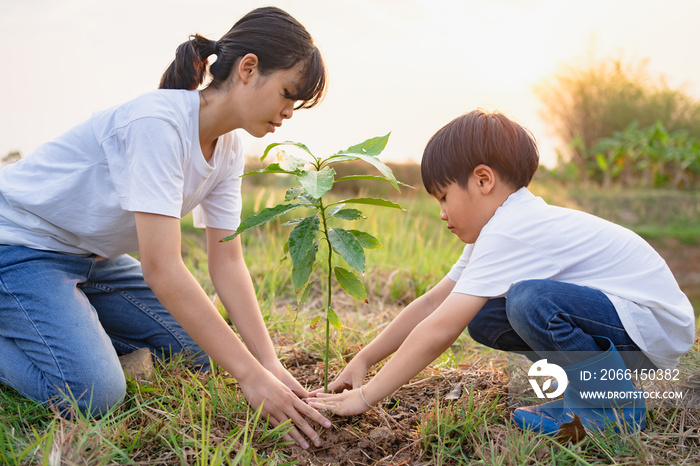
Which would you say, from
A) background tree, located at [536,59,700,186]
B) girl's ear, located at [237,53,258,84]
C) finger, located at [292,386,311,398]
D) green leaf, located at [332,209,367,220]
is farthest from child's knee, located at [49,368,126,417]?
background tree, located at [536,59,700,186]

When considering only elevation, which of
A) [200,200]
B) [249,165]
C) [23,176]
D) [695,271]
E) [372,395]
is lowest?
[695,271]

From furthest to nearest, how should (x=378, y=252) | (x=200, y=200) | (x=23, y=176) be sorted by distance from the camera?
1. (x=378, y=252)
2. (x=200, y=200)
3. (x=23, y=176)

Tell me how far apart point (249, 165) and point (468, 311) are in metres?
6.57

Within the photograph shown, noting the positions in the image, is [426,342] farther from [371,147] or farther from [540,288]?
[371,147]

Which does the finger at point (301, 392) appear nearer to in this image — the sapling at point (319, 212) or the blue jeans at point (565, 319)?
the sapling at point (319, 212)

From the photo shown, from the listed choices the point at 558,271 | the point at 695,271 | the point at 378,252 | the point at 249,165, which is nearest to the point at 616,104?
the point at 695,271

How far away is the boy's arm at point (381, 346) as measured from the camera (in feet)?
5.10

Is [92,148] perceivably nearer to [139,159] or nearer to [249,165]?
[139,159]

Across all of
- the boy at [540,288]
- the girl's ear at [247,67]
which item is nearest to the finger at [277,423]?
the boy at [540,288]

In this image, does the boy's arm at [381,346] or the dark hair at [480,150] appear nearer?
the dark hair at [480,150]

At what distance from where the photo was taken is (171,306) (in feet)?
4.41

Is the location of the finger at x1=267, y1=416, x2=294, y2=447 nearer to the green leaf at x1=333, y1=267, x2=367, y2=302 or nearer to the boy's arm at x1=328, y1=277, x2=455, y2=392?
the boy's arm at x1=328, y1=277, x2=455, y2=392

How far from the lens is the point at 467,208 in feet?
4.73

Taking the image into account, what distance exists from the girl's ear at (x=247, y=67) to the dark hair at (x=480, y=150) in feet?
1.77
